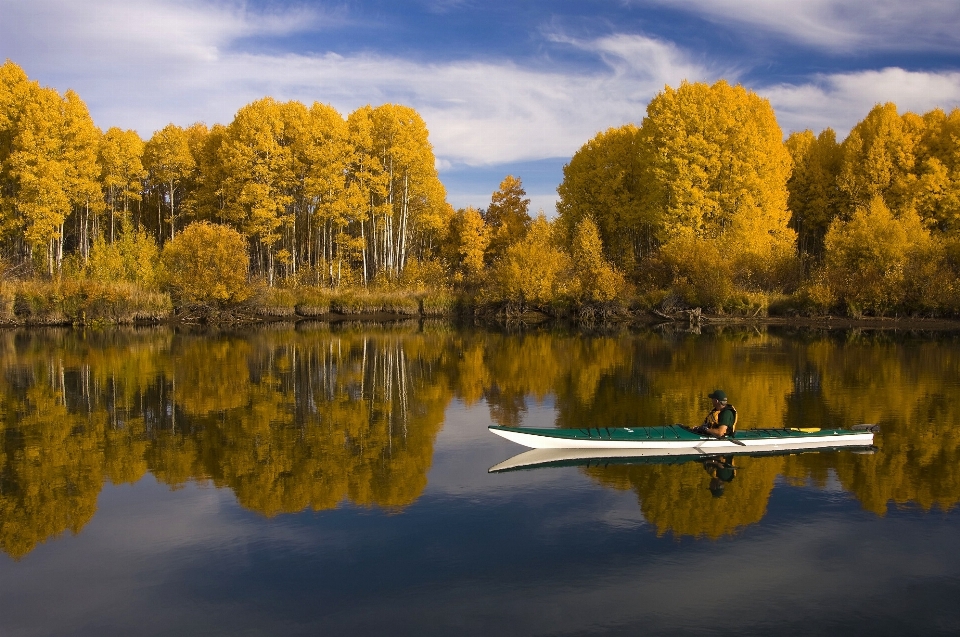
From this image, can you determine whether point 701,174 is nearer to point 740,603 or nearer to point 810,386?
point 810,386

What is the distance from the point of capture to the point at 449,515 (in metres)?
12.6

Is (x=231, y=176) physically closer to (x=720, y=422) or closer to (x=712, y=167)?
(x=712, y=167)

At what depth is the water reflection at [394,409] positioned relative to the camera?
1365 cm

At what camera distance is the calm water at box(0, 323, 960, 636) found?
30.5 ft

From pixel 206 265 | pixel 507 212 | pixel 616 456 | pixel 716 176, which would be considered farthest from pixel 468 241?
pixel 616 456

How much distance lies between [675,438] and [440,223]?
138 feet

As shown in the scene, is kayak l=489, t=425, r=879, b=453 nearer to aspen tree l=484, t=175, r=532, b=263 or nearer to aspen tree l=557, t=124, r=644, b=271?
aspen tree l=557, t=124, r=644, b=271

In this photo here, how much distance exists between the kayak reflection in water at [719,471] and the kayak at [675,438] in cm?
21

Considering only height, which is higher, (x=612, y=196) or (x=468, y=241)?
(x=612, y=196)

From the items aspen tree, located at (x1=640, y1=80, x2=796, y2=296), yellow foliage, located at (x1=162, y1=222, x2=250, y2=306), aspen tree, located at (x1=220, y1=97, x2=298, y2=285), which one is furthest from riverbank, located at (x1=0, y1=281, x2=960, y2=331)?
aspen tree, located at (x1=220, y1=97, x2=298, y2=285)

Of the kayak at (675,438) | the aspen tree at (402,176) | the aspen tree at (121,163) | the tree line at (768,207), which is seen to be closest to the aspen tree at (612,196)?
the tree line at (768,207)

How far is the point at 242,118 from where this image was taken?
163 feet

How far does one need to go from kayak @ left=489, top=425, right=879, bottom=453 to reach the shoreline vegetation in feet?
107

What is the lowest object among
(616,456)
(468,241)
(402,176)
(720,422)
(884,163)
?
(616,456)
